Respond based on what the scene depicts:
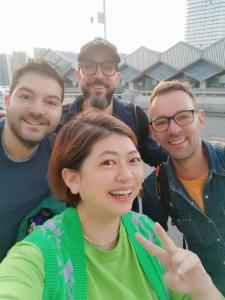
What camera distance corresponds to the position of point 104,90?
257 cm

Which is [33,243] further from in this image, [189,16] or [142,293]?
[189,16]

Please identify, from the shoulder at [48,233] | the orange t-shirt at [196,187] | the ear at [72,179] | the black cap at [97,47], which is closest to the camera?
the shoulder at [48,233]

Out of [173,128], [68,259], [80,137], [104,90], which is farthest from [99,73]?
[68,259]

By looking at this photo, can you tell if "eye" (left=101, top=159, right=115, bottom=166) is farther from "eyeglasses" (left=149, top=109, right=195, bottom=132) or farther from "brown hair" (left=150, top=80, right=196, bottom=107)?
"brown hair" (left=150, top=80, right=196, bottom=107)

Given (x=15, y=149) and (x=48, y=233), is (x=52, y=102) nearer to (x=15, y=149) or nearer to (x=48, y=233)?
(x=15, y=149)

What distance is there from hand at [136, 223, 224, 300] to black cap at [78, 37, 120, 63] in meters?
1.89

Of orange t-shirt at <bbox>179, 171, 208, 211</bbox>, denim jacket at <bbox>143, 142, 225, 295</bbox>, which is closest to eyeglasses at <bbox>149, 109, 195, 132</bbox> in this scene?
denim jacket at <bbox>143, 142, 225, 295</bbox>

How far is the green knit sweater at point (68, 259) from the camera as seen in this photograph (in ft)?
3.63

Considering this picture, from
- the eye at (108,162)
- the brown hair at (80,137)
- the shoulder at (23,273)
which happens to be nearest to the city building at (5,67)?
the brown hair at (80,137)

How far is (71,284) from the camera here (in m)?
1.12

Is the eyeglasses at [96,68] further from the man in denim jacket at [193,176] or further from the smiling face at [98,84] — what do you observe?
the man in denim jacket at [193,176]

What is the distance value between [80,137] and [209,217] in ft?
3.80

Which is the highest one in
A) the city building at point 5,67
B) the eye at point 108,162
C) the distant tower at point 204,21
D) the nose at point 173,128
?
the distant tower at point 204,21

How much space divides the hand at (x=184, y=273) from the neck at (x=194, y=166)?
2.97 feet
